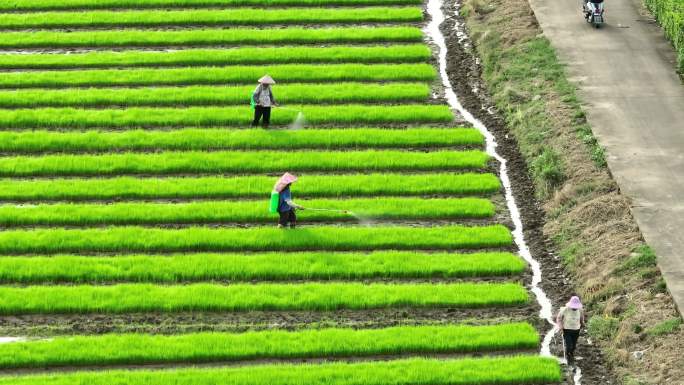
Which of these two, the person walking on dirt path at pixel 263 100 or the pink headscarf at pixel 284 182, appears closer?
the pink headscarf at pixel 284 182

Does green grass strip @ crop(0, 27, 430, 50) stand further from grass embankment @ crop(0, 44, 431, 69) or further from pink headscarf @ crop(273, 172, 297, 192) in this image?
pink headscarf @ crop(273, 172, 297, 192)

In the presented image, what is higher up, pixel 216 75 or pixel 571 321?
pixel 216 75

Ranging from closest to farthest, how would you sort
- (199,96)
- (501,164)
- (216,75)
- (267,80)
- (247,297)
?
1. (247,297)
2. (501,164)
3. (267,80)
4. (199,96)
5. (216,75)

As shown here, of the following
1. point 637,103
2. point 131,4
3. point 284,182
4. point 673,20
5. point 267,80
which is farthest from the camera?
point 131,4

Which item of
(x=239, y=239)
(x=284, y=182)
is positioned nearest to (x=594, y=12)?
(x=284, y=182)

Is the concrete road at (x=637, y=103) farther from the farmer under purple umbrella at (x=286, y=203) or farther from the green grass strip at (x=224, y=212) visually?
the farmer under purple umbrella at (x=286, y=203)

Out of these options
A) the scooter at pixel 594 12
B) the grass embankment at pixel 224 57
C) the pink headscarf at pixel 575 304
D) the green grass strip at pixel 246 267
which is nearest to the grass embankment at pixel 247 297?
the green grass strip at pixel 246 267

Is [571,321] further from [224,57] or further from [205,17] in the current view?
[205,17]
